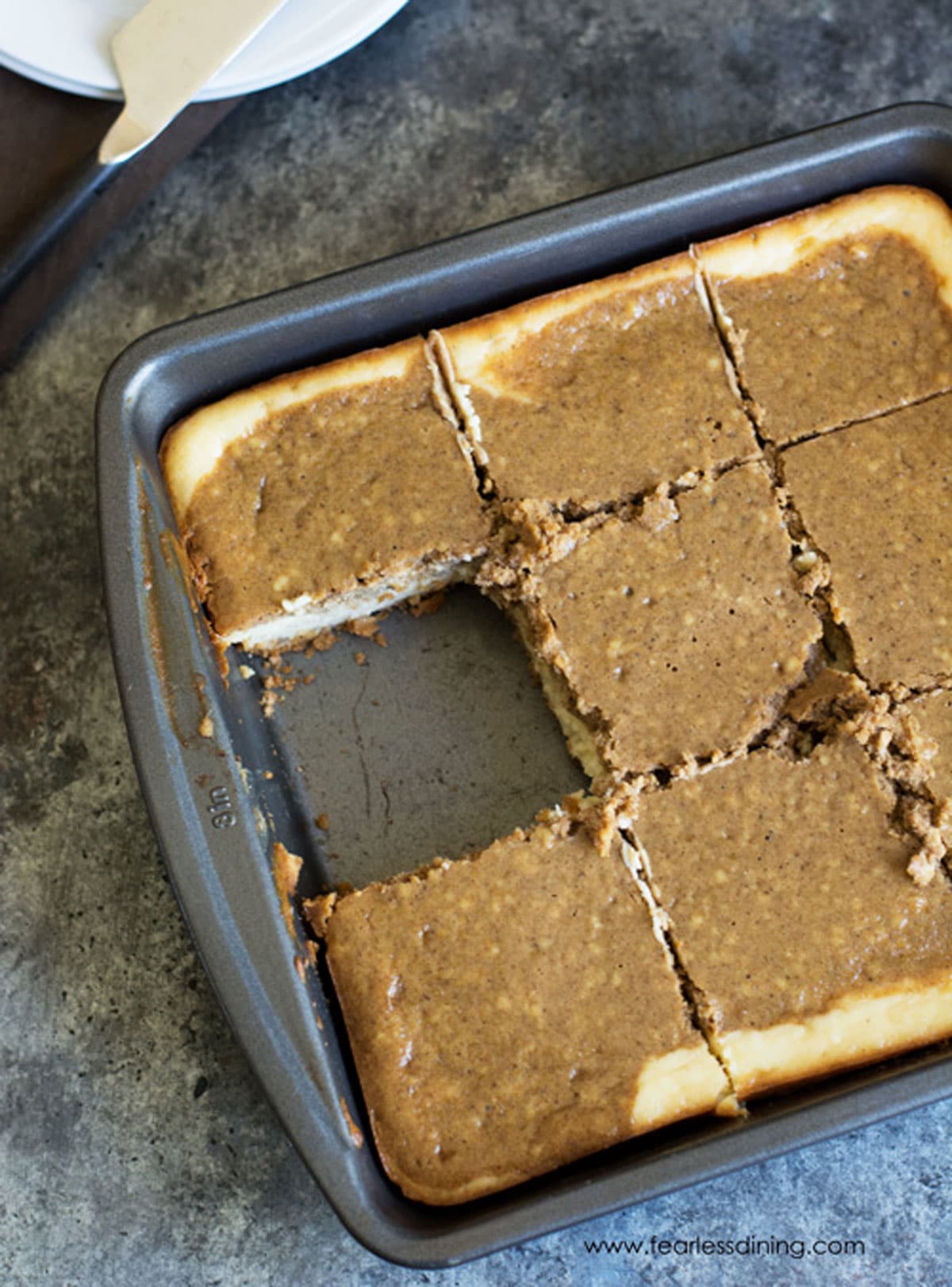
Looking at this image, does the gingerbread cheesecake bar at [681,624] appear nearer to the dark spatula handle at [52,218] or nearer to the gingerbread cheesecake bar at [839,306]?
the gingerbread cheesecake bar at [839,306]

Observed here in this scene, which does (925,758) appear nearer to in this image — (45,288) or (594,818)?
(594,818)

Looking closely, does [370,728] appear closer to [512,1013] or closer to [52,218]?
[512,1013]

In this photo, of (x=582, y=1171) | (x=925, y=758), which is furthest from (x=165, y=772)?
(x=925, y=758)

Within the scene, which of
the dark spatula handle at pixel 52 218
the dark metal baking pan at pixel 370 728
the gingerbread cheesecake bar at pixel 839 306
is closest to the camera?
the dark metal baking pan at pixel 370 728

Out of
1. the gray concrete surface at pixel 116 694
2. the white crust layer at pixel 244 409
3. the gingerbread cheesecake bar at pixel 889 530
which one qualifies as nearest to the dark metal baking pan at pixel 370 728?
the white crust layer at pixel 244 409

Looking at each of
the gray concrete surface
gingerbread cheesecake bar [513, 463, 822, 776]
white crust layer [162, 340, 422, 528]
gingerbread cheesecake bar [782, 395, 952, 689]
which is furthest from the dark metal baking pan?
gingerbread cheesecake bar [782, 395, 952, 689]

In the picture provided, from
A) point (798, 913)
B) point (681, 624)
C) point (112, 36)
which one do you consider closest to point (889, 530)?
point (681, 624)

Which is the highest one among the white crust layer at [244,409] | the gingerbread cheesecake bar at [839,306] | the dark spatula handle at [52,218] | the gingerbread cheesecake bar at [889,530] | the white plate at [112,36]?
the white plate at [112,36]
